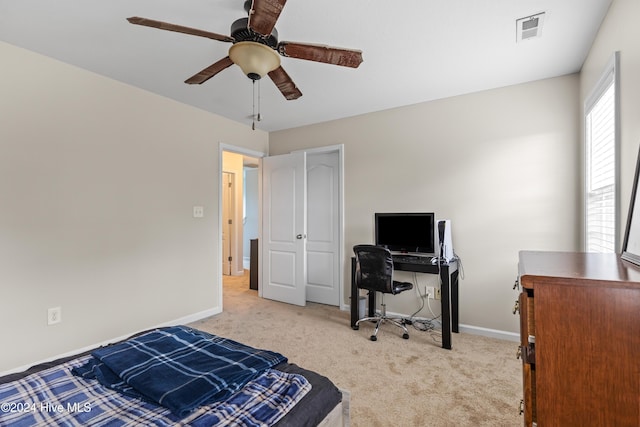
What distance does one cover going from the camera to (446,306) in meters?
2.90

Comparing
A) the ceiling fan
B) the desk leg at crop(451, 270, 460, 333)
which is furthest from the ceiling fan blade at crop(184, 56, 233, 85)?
the desk leg at crop(451, 270, 460, 333)

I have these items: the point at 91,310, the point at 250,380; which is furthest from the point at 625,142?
the point at 91,310

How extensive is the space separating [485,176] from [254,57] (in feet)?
8.33

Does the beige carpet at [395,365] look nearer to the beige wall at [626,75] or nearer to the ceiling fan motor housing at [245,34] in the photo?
the beige wall at [626,75]

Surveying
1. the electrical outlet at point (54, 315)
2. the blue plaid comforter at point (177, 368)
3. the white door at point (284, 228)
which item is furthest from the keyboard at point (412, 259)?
the electrical outlet at point (54, 315)

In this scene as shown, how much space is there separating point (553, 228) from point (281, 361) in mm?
2772

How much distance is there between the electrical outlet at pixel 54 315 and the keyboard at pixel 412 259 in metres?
2.99

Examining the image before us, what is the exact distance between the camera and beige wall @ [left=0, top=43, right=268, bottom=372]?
238 cm

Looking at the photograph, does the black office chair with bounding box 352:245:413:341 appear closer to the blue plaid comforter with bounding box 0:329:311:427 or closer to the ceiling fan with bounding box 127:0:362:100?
the ceiling fan with bounding box 127:0:362:100

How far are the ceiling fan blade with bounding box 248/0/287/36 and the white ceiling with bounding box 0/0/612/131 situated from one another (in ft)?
1.63

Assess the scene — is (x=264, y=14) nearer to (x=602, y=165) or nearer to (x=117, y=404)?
(x=117, y=404)

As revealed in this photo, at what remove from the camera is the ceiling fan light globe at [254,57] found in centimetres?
167

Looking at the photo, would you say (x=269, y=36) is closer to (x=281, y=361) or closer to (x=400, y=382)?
(x=281, y=361)

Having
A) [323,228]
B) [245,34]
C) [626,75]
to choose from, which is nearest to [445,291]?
[323,228]
